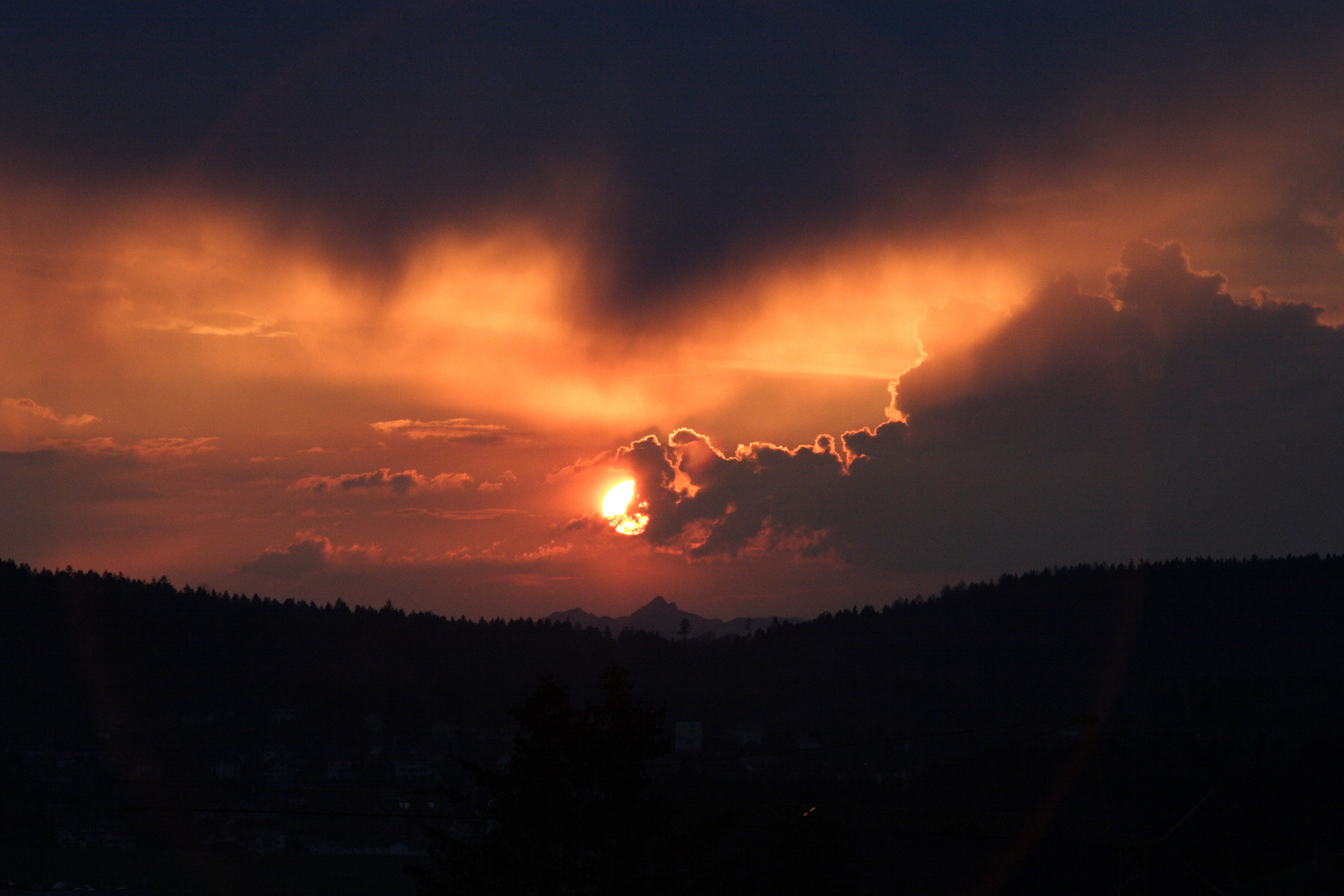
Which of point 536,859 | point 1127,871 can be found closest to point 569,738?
point 536,859

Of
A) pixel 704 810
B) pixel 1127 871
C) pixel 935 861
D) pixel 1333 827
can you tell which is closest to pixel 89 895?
pixel 704 810

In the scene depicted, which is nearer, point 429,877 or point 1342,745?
point 429,877

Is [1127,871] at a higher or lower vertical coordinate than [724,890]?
lower

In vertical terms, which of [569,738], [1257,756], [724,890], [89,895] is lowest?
[89,895]

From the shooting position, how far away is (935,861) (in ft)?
523

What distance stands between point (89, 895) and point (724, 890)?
152 meters

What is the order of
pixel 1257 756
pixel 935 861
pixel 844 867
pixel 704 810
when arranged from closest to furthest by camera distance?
pixel 844 867
pixel 704 810
pixel 935 861
pixel 1257 756

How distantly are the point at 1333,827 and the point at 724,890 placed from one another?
14023 cm

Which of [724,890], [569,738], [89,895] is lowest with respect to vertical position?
[89,895]

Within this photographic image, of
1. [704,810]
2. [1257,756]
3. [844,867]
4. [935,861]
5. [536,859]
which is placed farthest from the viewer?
[1257,756]

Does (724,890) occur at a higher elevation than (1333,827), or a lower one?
higher

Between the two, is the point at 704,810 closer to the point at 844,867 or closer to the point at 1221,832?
the point at 844,867

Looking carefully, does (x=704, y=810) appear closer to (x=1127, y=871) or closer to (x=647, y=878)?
(x=1127, y=871)

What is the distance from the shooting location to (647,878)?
4266cm
